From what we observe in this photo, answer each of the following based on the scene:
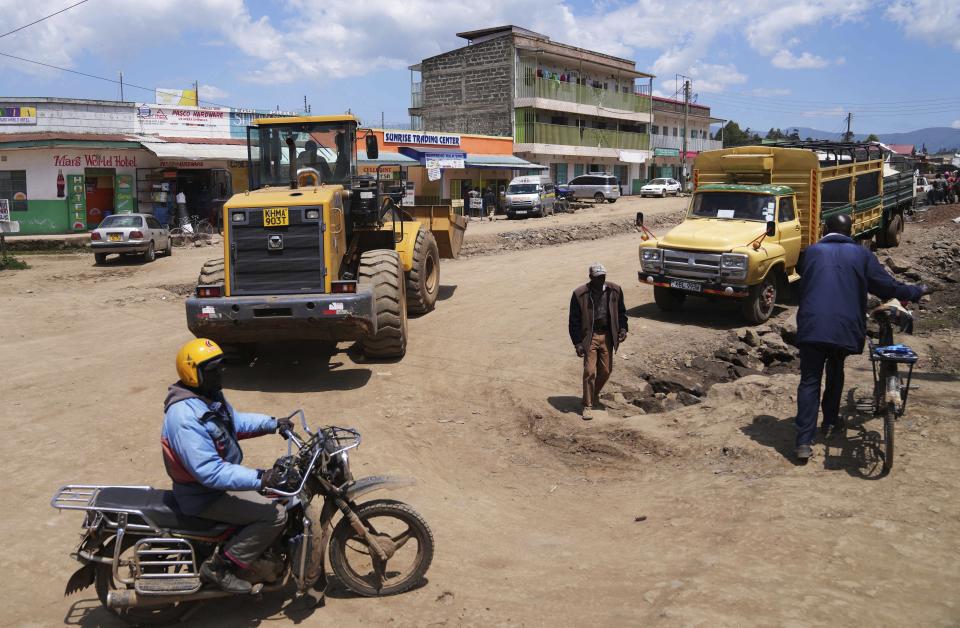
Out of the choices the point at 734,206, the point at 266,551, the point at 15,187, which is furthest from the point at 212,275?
the point at 15,187

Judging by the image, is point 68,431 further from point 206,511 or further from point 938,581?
point 938,581

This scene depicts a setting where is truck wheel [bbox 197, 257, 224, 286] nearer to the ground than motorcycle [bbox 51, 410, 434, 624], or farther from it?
farther from it

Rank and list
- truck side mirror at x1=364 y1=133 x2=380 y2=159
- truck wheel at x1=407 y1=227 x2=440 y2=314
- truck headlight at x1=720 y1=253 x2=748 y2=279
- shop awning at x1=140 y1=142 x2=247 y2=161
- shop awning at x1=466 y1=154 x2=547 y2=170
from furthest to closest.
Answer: shop awning at x1=466 y1=154 x2=547 y2=170, shop awning at x1=140 y1=142 x2=247 y2=161, truck wheel at x1=407 y1=227 x2=440 y2=314, truck headlight at x1=720 y1=253 x2=748 y2=279, truck side mirror at x1=364 y1=133 x2=380 y2=159

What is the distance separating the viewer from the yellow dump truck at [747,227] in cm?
1245

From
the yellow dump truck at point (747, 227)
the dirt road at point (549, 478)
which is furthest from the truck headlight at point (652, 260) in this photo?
the dirt road at point (549, 478)

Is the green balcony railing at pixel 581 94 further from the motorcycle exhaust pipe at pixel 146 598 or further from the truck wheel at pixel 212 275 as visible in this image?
the motorcycle exhaust pipe at pixel 146 598

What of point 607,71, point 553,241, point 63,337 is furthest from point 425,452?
point 607,71

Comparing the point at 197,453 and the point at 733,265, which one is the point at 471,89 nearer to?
the point at 733,265

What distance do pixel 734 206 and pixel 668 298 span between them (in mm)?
2032

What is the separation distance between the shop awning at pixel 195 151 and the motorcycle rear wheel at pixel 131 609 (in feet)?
83.3

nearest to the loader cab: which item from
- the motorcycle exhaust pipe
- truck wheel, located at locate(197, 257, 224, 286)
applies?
truck wheel, located at locate(197, 257, 224, 286)

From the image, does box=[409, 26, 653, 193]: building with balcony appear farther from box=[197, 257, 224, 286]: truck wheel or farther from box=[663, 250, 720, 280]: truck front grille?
box=[197, 257, 224, 286]: truck wheel

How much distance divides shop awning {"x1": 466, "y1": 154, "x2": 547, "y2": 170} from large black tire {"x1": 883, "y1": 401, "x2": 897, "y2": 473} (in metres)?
32.0

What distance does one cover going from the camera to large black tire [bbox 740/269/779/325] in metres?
12.7
